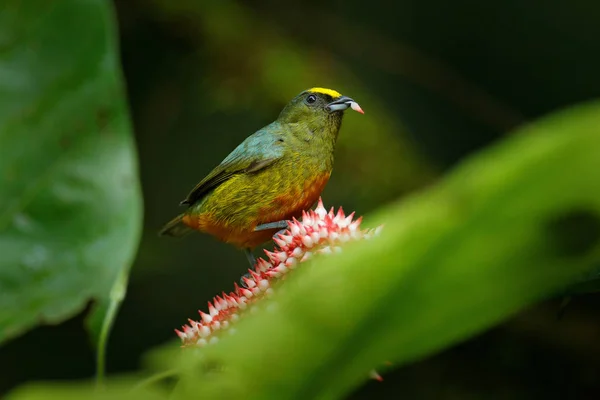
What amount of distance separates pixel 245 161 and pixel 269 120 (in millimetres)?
1228

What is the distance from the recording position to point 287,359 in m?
0.27

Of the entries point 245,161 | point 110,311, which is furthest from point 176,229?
point 110,311

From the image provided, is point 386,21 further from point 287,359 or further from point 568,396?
point 287,359

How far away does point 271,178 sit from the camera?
2.51 ft

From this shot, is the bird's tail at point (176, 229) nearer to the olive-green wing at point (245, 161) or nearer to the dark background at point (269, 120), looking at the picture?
the olive-green wing at point (245, 161)

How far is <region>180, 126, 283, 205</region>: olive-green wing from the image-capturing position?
2.54 ft

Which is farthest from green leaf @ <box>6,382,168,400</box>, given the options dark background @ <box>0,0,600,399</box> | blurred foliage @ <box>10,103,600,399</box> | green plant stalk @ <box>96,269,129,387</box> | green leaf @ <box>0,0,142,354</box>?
dark background @ <box>0,0,600,399</box>

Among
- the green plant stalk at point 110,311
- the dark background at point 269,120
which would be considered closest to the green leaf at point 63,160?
the green plant stalk at point 110,311

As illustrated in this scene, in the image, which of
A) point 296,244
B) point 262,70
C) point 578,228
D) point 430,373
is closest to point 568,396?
point 430,373

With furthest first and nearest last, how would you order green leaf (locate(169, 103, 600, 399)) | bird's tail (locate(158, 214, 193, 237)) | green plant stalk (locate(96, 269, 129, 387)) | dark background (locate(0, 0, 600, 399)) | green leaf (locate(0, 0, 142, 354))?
dark background (locate(0, 0, 600, 399)) → bird's tail (locate(158, 214, 193, 237)) → green leaf (locate(0, 0, 142, 354)) → green plant stalk (locate(96, 269, 129, 387)) → green leaf (locate(169, 103, 600, 399))

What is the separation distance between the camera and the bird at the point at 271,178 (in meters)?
0.75

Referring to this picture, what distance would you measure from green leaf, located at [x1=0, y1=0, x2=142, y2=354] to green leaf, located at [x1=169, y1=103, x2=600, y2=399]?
0.45 meters

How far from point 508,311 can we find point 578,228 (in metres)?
0.04

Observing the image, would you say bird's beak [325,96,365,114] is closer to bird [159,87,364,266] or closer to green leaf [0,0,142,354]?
bird [159,87,364,266]
